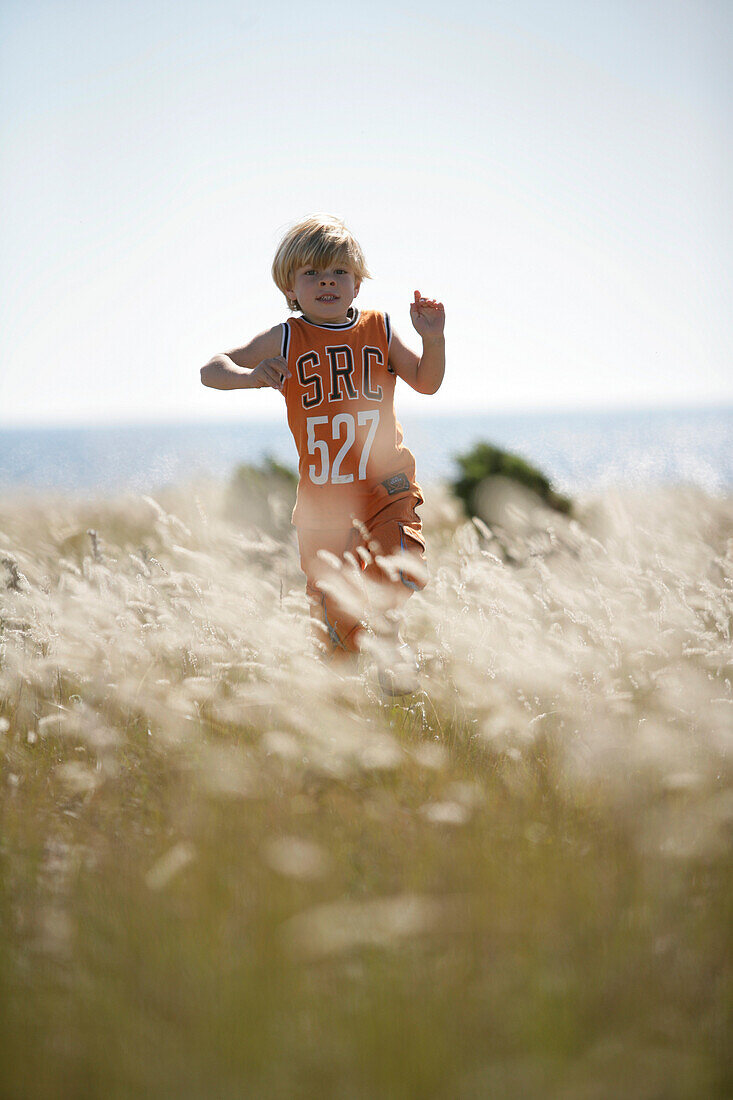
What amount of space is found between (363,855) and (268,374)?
193 cm

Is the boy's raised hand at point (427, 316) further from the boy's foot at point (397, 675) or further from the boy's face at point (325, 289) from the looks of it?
the boy's foot at point (397, 675)

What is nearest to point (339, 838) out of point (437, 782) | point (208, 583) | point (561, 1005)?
point (437, 782)

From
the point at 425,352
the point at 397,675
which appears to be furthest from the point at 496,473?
the point at 397,675

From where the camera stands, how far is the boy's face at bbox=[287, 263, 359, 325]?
10.5 ft

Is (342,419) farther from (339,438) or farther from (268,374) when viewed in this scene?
(268,374)

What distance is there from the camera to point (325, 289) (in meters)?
3.20

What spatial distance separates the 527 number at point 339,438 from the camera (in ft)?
10.5

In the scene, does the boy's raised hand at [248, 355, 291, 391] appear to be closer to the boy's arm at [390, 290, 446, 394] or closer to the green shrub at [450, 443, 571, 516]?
the boy's arm at [390, 290, 446, 394]

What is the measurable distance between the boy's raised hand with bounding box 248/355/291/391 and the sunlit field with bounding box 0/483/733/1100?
69 cm

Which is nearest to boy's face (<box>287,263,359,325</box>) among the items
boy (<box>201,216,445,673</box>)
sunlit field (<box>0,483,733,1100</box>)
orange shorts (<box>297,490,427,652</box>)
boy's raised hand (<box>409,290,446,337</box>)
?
boy (<box>201,216,445,673</box>)

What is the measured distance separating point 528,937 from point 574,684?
1186 mm

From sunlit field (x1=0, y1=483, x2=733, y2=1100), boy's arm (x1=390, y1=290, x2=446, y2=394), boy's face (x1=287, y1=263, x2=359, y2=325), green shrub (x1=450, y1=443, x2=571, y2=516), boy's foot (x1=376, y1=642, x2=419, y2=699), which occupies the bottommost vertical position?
sunlit field (x1=0, y1=483, x2=733, y2=1100)

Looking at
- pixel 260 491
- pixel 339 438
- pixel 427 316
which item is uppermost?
pixel 427 316

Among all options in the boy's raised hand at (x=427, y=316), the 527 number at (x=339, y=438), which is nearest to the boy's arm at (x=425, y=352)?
the boy's raised hand at (x=427, y=316)
